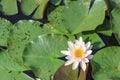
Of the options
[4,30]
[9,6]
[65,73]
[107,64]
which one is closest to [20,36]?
[4,30]

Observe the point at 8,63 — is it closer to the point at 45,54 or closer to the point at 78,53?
the point at 45,54

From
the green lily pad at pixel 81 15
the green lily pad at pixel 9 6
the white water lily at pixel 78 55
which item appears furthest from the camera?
the green lily pad at pixel 9 6

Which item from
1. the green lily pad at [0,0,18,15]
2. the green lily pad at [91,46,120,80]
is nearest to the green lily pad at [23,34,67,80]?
the green lily pad at [91,46,120,80]

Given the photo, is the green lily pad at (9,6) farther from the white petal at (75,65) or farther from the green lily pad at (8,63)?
the white petal at (75,65)

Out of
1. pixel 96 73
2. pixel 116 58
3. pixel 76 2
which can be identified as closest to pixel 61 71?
pixel 96 73

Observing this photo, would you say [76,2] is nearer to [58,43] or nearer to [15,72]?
[58,43]

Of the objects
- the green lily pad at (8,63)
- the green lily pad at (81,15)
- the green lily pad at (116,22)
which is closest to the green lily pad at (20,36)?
the green lily pad at (8,63)
